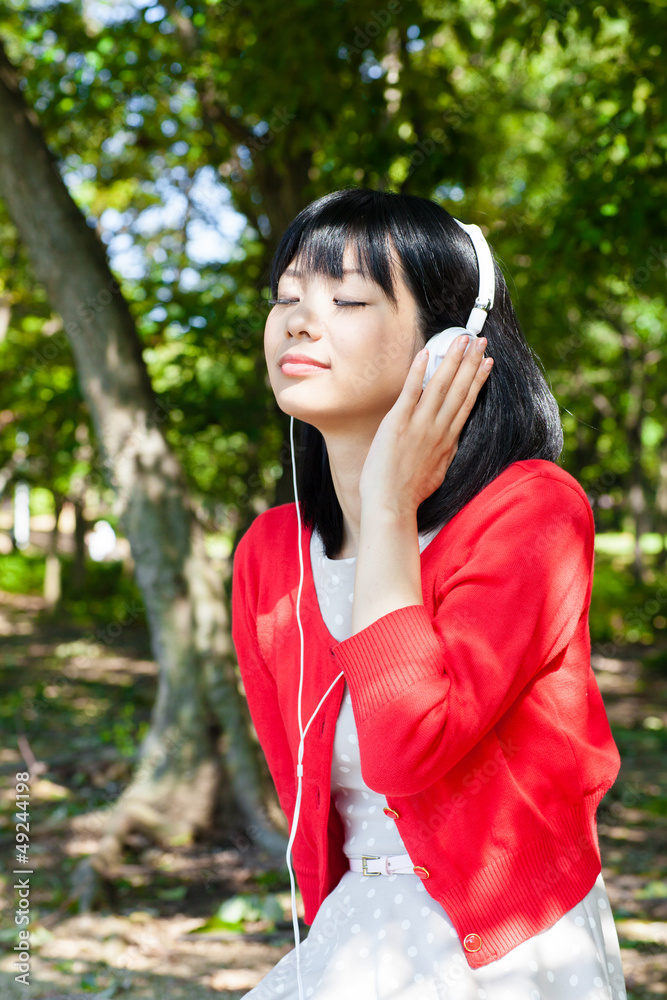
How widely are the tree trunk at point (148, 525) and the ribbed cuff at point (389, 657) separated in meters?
4.09

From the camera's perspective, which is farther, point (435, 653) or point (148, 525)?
point (148, 525)

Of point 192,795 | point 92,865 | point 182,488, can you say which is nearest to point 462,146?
point 182,488

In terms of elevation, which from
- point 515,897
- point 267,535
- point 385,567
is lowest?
point 515,897

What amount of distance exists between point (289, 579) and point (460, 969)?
0.80 meters

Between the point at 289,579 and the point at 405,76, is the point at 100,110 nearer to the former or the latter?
the point at 405,76

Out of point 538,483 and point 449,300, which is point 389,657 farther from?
point 449,300

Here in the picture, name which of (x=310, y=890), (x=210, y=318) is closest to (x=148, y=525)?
(x=210, y=318)

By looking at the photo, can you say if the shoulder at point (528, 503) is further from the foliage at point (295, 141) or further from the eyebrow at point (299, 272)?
the foliage at point (295, 141)

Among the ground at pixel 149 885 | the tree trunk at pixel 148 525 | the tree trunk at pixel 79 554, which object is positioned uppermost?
the tree trunk at pixel 148 525

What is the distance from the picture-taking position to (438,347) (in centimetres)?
153

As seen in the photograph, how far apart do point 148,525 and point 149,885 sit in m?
2.10

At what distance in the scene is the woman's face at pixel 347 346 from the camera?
153 centimetres

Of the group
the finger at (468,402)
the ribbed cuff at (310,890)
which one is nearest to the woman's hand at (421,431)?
the finger at (468,402)

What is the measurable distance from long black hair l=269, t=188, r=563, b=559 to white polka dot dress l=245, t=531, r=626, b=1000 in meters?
0.17
